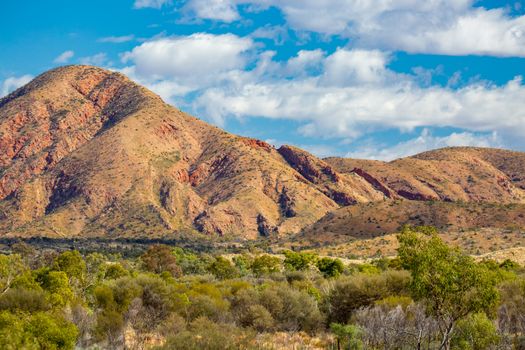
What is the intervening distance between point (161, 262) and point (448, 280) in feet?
222

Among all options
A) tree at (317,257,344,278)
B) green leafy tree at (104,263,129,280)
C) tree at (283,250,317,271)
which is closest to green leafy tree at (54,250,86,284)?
green leafy tree at (104,263,129,280)

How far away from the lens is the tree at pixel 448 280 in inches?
960

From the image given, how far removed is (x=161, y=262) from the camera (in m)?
87.8

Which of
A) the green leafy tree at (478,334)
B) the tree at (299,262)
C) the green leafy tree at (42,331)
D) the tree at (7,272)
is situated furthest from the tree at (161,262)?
the green leafy tree at (42,331)

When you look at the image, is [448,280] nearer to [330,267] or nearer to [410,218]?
[330,267]

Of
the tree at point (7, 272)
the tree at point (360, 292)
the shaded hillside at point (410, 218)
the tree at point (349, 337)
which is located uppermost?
the shaded hillside at point (410, 218)

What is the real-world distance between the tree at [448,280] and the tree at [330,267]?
49514mm

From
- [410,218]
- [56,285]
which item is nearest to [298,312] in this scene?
[56,285]

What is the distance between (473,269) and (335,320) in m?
20.0

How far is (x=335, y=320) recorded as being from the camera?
43000 millimetres

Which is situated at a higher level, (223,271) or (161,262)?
(161,262)

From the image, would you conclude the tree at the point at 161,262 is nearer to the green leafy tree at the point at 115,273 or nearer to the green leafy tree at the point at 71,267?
the green leafy tree at the point at 115,273

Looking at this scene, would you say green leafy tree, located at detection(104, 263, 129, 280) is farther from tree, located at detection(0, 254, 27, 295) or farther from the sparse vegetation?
the sparse vegetation

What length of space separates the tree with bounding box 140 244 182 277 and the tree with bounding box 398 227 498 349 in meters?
63.5
